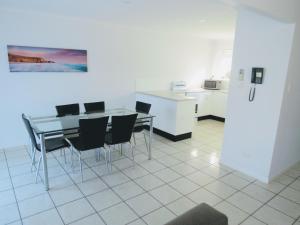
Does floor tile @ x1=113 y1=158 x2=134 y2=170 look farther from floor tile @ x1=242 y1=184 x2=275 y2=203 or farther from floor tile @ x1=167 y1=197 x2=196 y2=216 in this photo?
floor tile @ x1=242 y1=184 x2=275 y2=203

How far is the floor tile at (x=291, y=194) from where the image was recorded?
8.63 ft

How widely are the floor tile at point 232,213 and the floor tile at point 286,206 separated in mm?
450

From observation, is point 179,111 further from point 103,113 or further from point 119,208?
point 119,208

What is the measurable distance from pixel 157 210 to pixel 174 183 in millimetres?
613

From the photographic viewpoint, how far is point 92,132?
9.18ft

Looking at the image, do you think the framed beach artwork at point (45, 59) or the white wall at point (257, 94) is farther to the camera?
the framed beach artwork at point (45, 59)

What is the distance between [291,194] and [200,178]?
1.13 metres

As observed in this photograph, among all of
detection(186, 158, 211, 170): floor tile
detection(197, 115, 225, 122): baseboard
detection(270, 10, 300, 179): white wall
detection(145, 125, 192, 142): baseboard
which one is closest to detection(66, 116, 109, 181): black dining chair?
detection(186, 158, 211, 170): floor tile

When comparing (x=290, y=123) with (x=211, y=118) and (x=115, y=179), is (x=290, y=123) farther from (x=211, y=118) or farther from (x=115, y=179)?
(x=211, y=118)

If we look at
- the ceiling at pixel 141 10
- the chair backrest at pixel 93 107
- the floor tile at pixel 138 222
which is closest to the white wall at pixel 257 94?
the ceiling at pixel 141 10

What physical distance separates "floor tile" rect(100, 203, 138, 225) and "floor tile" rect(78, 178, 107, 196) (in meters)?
0.41

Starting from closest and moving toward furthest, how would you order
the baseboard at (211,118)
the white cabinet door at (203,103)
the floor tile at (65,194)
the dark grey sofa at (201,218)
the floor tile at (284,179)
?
the dark grey sofa at (201,218) → the floor tile at (65,194) → the floor tile at (284,179) → the white cabinet door at (203,103) → the baseboard at (211,118)

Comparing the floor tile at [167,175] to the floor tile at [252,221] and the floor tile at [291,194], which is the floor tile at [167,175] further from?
the floor tile at [291,194]

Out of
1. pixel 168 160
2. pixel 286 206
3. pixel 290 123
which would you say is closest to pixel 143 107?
pixel 168 160
